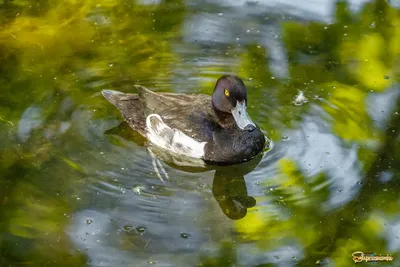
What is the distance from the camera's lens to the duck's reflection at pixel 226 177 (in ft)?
23.4

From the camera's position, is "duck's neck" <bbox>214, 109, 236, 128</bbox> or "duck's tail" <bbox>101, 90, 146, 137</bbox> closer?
"duck's neck" <bbox>214, 109, 236, 128</bbox>

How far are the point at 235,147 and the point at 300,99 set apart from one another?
119 cm

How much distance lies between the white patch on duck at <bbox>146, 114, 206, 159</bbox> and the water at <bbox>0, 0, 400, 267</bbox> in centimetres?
18

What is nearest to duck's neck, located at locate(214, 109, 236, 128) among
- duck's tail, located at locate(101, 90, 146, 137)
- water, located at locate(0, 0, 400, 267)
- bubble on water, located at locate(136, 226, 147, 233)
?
water, located at locate(0, 0, 400, 267)

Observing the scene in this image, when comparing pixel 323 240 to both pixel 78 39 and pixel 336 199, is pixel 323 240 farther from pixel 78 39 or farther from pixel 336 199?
pixel 78 39

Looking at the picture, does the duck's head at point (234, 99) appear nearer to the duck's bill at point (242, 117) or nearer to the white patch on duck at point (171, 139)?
the duck's bill at point (242, 117)

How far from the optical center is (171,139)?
26.2 feet

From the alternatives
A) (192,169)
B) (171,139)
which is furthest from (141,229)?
(171,139)

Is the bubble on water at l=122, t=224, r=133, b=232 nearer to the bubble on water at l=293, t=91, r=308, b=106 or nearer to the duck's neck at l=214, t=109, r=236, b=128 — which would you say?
the duck's neck at l=214, t=109, r=236, b=128

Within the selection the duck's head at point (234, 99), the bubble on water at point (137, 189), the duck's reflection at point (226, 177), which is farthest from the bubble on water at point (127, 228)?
the duck's head at point (234, 99)

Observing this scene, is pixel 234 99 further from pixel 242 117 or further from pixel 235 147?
pixel 235 147

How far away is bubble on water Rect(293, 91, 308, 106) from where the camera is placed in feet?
27.9

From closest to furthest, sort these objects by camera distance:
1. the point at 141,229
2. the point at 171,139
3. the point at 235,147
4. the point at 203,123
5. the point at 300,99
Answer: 1. the point at 141,229
2. the point at 235,147
3. the point at 203,123
4. the point at 171,139
5. the point at 300,99

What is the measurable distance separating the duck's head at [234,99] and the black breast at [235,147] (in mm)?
98
